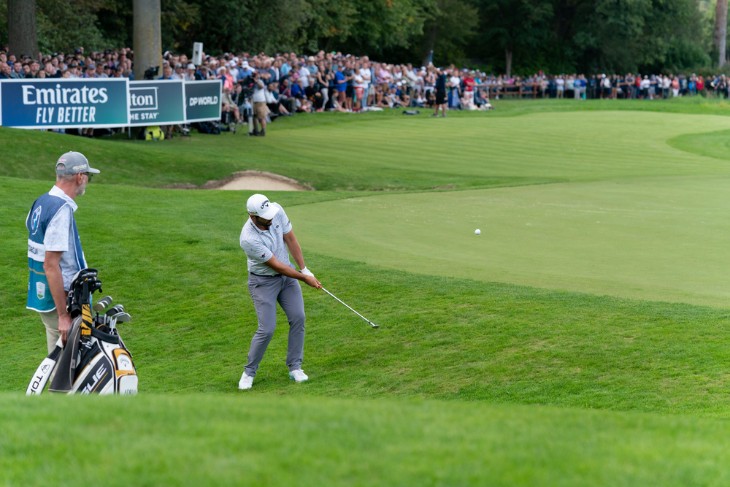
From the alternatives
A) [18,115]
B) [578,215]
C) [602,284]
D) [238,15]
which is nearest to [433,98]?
[238,15]

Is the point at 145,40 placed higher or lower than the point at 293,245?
higher

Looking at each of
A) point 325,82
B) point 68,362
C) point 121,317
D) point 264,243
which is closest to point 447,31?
point 325,82

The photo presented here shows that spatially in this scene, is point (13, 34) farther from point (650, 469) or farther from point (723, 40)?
point (723, 40)

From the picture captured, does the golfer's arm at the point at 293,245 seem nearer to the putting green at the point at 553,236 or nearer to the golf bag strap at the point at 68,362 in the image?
the golf bag strap at the point at 68,362

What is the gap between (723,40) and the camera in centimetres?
7744

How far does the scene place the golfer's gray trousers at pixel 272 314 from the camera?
34.2ft

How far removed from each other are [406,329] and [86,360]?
165 inches

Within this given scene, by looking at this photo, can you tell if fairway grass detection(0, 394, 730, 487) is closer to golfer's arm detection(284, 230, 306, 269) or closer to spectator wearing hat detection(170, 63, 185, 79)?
golfer's arm detection(284, 230, 306, 269)

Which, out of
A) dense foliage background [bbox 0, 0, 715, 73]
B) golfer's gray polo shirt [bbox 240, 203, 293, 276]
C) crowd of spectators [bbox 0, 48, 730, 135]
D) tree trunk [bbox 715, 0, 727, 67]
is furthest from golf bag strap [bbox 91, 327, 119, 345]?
tree trunk [bbox 715, 0, 727, 67]

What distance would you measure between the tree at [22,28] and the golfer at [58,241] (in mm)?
30533

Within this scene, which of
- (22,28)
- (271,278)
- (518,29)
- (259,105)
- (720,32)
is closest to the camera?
(271,278)

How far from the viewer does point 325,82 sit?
44312 mm

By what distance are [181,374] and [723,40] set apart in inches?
2883

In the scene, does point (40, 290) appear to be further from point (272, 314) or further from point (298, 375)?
point (298, 375)
